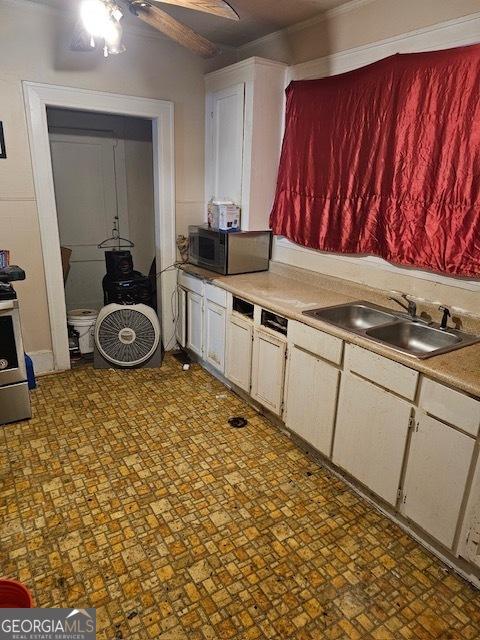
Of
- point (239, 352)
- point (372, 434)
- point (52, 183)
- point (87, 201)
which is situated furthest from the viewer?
point (87, 201)

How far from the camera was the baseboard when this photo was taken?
349cm

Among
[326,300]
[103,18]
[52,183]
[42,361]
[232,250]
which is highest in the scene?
[103,18]

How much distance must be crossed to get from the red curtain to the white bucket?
1.93 metres

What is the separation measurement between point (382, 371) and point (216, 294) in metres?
1.61

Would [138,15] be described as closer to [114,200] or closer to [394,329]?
[394,329]

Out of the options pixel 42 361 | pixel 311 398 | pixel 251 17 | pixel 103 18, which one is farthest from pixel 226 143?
pixel 42 361

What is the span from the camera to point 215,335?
3408mm

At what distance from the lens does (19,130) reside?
3.04m

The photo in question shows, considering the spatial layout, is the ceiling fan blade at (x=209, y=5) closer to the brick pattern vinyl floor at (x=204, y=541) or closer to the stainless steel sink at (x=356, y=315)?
the stainless steel sink at (x=356, y=315)

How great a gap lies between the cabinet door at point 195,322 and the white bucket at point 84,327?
2.74 feet

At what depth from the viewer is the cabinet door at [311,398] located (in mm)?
2348

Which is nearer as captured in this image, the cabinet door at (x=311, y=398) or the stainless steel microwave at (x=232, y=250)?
the cabinet door at (x=311, y=398)

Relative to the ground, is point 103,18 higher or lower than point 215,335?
higher

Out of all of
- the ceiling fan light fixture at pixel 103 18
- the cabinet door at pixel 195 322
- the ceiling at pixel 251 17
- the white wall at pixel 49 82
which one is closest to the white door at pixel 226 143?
the white wall at pixel 49 82
